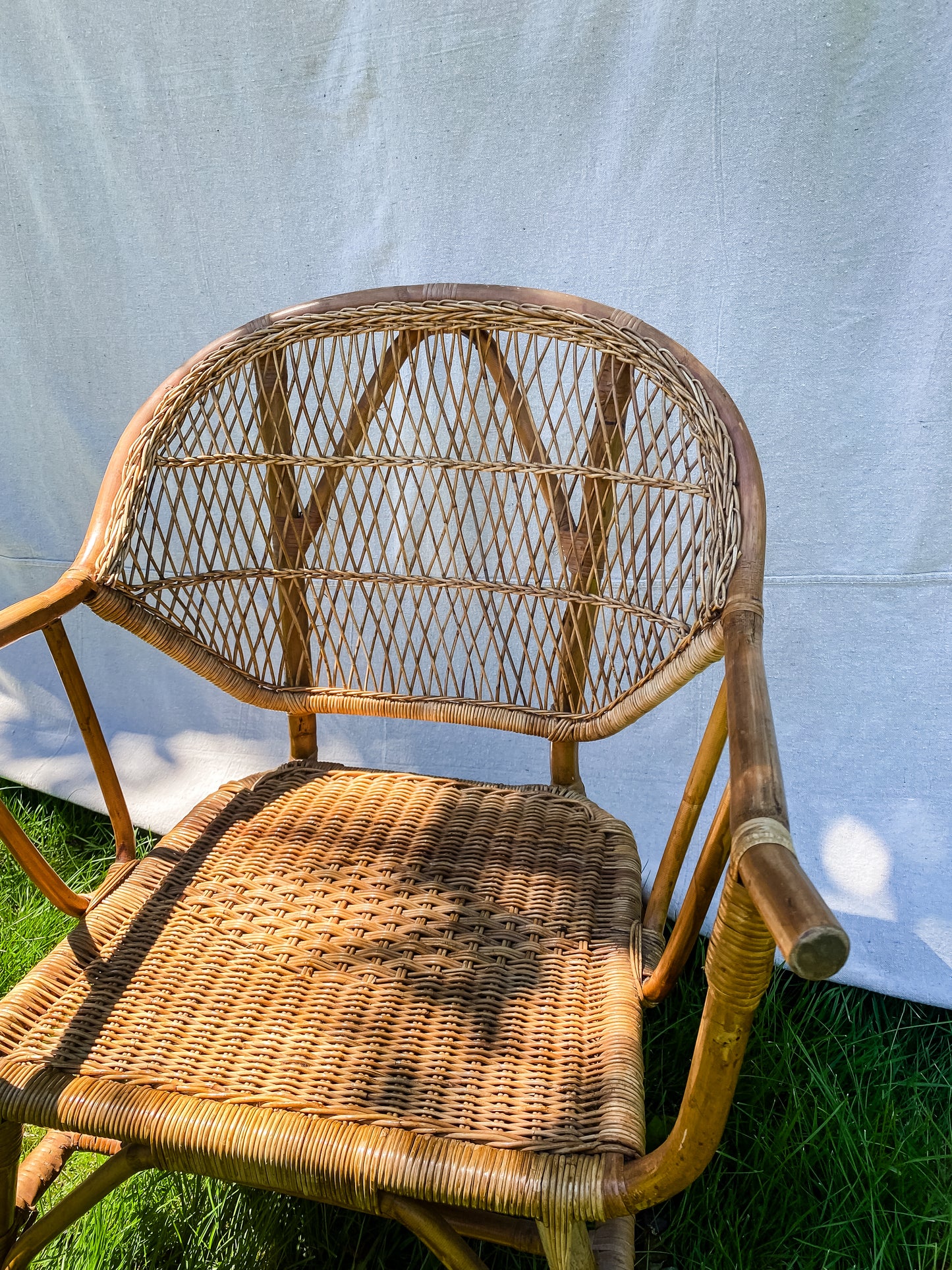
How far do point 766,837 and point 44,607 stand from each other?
689mm

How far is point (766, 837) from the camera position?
61 centimetres

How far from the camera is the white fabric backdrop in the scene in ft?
4.29

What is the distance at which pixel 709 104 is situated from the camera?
1.32m

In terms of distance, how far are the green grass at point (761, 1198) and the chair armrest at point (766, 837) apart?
2.43 ft

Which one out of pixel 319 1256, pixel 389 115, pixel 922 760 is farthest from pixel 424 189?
pixel 319 1256

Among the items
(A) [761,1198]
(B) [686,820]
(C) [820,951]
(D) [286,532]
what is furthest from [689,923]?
(D) [286,532]

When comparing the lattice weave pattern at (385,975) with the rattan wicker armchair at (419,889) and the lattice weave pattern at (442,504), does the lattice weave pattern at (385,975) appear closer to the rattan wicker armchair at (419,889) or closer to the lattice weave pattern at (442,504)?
the rattan wicker armchair at (419,889)

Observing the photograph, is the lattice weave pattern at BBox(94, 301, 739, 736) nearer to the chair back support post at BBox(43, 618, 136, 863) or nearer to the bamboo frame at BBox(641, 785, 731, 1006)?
the chair back support post at BBox(43, 618, 136, 863)

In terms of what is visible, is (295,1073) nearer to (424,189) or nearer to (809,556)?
(809,556)

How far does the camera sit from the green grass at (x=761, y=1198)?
47.0 inches

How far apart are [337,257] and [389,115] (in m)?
0.21

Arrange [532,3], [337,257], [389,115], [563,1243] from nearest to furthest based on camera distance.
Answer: [563,1243]
[532,3]
[389,115]
[337,257]

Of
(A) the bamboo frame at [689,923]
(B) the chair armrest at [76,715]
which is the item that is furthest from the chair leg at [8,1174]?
(A) the bamboo frame at [689,923]

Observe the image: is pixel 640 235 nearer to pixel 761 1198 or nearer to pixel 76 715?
pixel 76 715
